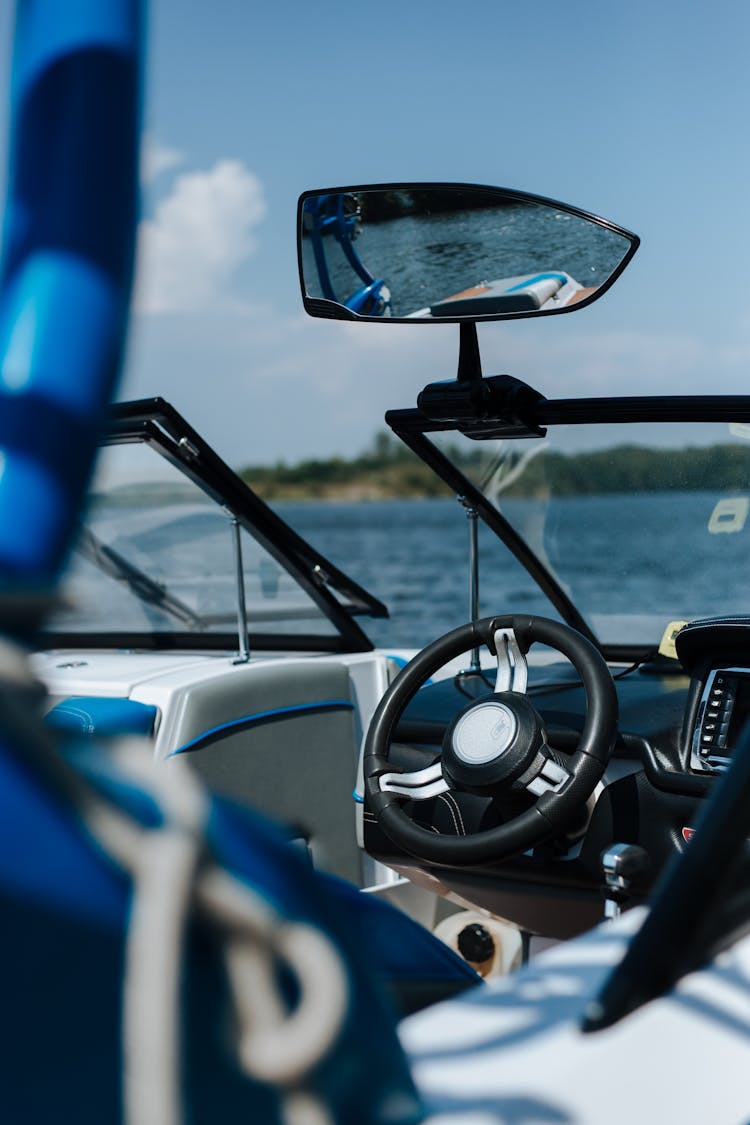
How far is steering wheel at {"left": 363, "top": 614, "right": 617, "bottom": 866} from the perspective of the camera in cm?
196

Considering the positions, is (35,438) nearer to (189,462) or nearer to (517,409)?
(517,409)

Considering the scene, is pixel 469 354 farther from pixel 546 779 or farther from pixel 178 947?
pixel 178 947

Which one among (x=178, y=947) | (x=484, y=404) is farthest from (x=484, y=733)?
(x=178, y=947)

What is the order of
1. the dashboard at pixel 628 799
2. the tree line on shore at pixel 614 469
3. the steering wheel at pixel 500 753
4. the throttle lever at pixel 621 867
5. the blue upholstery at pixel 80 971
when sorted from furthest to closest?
the tree line on shore at pixel 614 469 → the dashboard at pixel 628 799 → the steering wheel at pixel 500 753 → the throttle lever at pixel 621 867 → the blue upholstery at pixel 80 971

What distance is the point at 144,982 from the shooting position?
15.3 inches

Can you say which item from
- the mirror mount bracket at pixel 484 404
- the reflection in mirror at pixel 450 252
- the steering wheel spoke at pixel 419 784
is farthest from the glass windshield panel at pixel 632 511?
the steering wheel spoke at pixel 419 784

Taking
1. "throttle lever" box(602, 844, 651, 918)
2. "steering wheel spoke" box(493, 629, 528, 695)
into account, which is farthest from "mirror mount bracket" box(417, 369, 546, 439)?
"throttle lever" box(602, 844, 651, 918)

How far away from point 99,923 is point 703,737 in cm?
196

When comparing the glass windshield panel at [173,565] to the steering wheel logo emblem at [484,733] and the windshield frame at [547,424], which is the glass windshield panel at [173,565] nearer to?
the windshield frame at [547,424]

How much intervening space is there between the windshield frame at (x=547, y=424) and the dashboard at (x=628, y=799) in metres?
0.43

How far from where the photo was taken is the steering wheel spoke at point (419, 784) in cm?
220

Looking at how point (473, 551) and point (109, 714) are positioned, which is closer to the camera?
point (109, 714)

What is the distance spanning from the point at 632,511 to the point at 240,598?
1.09 meters

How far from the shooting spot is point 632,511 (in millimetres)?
2711
